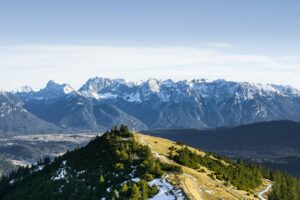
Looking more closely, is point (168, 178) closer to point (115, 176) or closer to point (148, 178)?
point (148, 178)

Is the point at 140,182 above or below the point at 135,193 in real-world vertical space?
above

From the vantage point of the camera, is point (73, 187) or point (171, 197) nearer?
A: point (171, 197)

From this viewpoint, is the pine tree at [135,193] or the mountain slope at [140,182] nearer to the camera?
the pine tree at [135,193]

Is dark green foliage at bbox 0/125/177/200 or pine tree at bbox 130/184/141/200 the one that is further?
dark green foliage at bbox 0/125/177/200

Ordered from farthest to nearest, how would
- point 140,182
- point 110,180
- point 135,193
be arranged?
1. point 110,180
2. point 140,182
3. point 135,193

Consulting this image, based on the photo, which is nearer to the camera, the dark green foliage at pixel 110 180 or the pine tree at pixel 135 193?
the pine tree at pixel 135 193

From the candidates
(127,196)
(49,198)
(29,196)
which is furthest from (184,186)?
(29,196)

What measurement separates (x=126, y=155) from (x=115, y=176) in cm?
2042

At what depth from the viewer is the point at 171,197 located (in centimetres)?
15238

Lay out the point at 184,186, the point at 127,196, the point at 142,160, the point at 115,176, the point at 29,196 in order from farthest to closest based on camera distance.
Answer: the point at 29,196, the point at 142,160, the point at 115,176, the point at 184,186, the point at 127,196

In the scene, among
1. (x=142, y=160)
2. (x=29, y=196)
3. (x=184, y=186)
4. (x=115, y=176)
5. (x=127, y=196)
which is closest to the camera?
(x=127, y=196)

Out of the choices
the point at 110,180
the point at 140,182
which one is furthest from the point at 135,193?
the point at 110,180

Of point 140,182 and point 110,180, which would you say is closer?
point 140,182

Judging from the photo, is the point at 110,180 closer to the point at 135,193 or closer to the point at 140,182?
the point at 140,182
